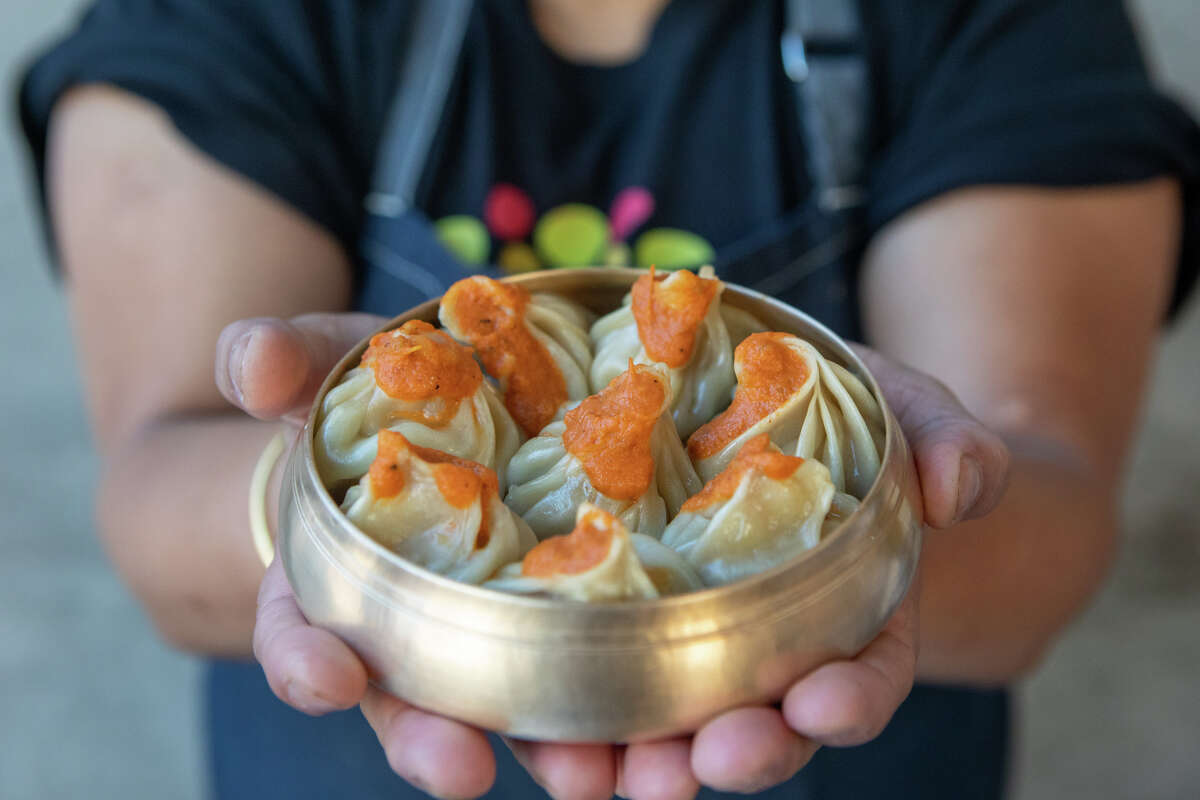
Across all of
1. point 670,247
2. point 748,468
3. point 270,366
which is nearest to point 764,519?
point 748,468

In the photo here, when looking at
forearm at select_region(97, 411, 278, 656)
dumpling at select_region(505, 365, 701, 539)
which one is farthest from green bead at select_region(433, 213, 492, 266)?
dumpling at select_region(505, 365, 701, 539)

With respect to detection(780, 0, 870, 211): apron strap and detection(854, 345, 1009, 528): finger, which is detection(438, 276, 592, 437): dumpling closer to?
detection(854, 345, 1009, 528): finger

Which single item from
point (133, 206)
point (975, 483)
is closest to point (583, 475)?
point (975, 483)

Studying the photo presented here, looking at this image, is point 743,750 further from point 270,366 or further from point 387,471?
point 270,366

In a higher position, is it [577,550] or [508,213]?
[577,550]

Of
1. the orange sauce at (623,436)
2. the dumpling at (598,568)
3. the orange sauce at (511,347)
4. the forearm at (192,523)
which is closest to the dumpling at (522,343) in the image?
the orange sauce at (511,347)

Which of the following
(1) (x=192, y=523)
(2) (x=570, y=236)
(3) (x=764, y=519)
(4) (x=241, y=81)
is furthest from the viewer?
(2) (x=570, y=236)

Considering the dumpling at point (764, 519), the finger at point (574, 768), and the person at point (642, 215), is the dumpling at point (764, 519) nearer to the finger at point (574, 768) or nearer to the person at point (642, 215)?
the finger at point (574, 768)
